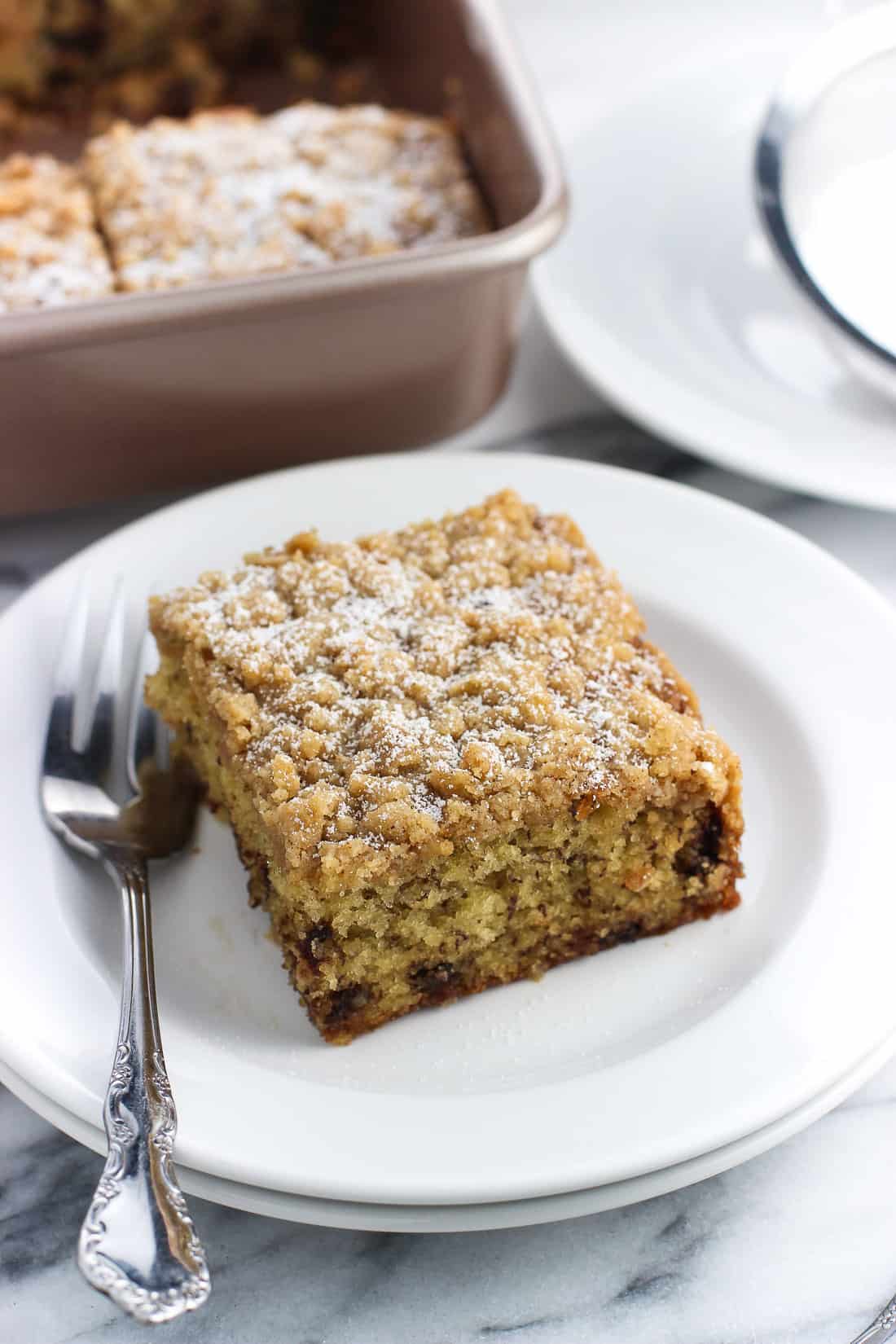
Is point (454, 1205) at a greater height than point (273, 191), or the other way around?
point (273, 191)

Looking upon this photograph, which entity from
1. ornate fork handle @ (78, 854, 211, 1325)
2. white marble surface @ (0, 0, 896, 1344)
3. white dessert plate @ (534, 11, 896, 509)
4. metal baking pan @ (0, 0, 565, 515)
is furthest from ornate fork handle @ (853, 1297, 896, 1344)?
metal baking pan @ (0, 0, 565, 515)

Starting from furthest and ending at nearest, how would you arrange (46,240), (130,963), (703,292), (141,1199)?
(703,292) → (46,240) → (130,963) → (141,1199)

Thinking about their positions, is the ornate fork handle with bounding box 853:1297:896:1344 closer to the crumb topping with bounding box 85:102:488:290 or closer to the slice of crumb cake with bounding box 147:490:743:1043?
the slice of crumb cake with bounding box 147:490:743:1043

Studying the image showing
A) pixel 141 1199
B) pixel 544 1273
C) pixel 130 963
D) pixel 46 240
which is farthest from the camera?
pixel 46 240

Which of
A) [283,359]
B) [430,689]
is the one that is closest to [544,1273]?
[430,689]

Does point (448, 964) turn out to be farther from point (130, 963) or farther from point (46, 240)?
point (46, 240)

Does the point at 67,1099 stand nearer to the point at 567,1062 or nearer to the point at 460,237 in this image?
the point at 567,1062

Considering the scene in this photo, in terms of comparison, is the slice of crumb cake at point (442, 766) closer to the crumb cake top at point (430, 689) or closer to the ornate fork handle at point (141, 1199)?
the crumb cake top at point (430, 689)
